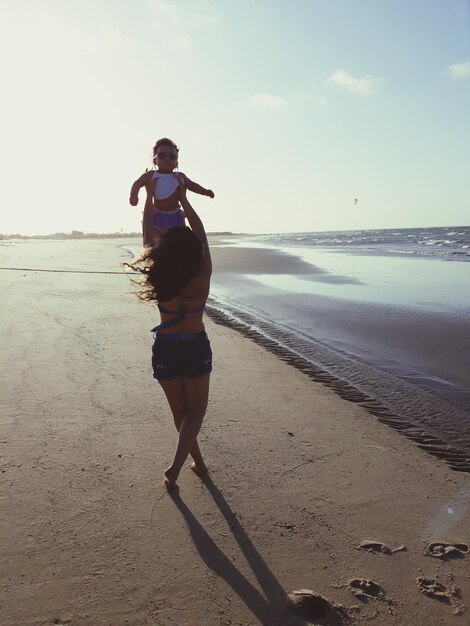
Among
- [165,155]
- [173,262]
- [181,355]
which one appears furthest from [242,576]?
[165,155]

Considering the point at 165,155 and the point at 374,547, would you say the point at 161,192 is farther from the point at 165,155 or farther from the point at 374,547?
the point at 374,547

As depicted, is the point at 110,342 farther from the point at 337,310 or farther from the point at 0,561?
the point at 337,310

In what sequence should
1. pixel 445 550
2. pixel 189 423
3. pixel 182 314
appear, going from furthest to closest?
pixel 189 423
pixel 182 314
pixel 445 550

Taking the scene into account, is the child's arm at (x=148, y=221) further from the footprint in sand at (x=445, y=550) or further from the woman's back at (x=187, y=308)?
the footprint in sand at (x=445, y=550)

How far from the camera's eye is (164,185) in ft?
10.4

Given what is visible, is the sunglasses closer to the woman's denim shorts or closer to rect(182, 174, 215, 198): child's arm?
rect(182, 174, 215, 198): child's arm

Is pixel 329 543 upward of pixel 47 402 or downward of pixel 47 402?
downward

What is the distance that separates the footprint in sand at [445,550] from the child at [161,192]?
2.39m

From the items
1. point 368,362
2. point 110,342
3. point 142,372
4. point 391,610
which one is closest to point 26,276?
point 110,342

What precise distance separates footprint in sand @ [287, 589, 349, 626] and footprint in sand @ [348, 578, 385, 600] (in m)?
0.14

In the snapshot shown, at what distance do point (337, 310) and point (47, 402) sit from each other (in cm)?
746

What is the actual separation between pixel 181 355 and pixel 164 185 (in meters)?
1.12

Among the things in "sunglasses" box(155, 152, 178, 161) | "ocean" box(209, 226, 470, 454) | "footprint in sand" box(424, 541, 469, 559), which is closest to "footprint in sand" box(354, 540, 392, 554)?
"footprint in sand" box(424, 541, 469, 559)

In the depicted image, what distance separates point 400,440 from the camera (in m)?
4.11
